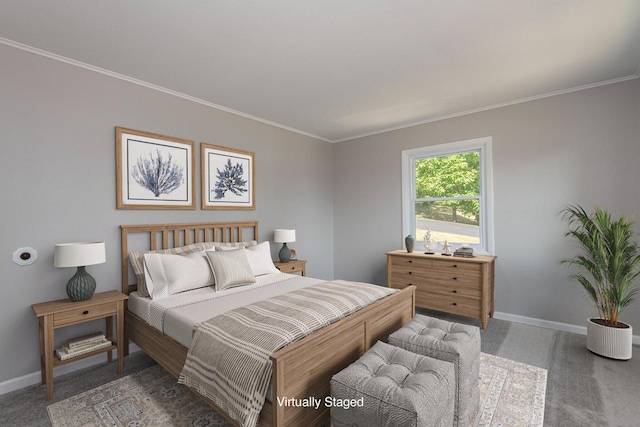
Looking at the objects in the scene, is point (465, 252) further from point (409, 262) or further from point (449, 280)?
point (409, 262)

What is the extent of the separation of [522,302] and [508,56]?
2745mm

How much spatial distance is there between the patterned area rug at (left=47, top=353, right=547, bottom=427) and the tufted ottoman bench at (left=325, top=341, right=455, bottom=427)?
77cm

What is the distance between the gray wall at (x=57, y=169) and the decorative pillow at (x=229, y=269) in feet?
2.45

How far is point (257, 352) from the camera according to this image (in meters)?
1.55

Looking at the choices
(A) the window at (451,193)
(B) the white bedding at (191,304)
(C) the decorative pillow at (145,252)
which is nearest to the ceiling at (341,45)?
(A) the window at (451,193)

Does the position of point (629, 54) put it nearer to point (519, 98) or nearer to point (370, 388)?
point (519, 98)

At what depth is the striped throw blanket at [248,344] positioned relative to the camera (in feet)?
4.87

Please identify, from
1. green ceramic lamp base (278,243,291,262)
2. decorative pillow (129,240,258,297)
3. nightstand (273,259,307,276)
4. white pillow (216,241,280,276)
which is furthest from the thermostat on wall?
green ceramic lamp base (278,243,291,262)

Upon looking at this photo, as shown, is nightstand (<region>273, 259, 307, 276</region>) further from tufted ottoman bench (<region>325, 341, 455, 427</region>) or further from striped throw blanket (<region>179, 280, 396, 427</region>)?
tufted ottoman bench (<region>325, 341, 455, 427</region>)

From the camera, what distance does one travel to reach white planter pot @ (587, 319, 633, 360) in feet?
8.43

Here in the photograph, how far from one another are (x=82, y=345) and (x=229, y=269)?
1266mm

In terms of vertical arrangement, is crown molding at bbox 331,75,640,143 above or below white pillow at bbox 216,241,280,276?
above

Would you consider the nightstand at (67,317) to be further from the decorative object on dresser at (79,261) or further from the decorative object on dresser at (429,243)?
the decorative object on dresser at (429,243)

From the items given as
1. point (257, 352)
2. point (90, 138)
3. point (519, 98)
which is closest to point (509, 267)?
point (519, 98)
